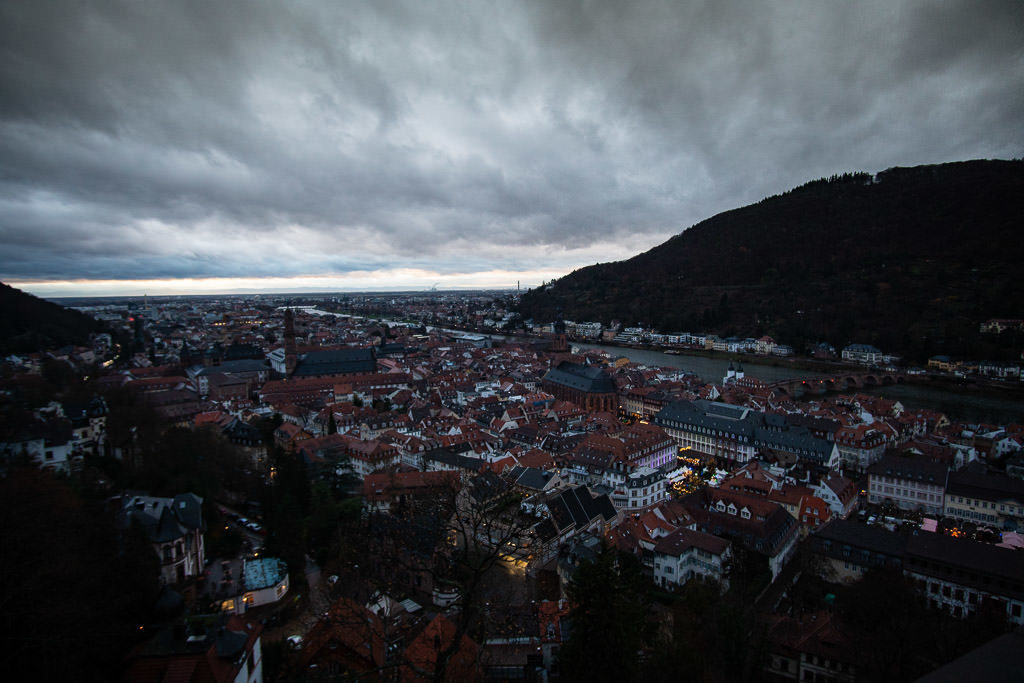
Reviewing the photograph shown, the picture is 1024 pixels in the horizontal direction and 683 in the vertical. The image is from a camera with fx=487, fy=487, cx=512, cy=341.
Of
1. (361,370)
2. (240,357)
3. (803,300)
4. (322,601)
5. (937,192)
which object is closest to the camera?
(322,601)

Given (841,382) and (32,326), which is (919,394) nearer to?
(841,382)

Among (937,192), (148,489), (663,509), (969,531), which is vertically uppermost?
(937,192)

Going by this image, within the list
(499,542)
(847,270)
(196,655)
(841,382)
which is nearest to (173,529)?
(196,655)

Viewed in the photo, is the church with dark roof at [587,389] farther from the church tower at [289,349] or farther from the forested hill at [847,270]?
the forested hill at [847,270]

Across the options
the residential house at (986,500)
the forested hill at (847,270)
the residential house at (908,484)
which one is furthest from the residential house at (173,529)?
the forested hill at (847,270)

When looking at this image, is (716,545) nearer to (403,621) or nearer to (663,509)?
(663,509)

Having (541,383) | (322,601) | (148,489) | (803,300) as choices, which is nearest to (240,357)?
(541,383)
